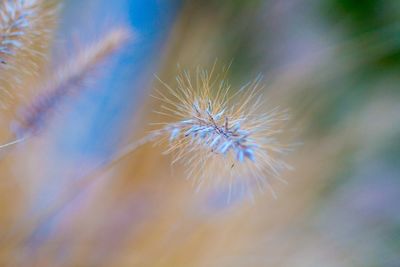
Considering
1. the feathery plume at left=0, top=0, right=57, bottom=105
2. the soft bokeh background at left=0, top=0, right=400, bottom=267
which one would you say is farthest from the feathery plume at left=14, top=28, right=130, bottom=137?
the soft bokeh background at left=0, top=0, right=400, bottom=267

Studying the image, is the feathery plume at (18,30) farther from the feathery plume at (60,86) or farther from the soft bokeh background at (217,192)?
the soft bokeh background at (217,192)

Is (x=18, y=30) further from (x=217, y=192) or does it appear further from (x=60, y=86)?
(x=217, y=192)

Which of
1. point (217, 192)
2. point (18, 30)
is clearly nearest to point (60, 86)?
point (18, 30)

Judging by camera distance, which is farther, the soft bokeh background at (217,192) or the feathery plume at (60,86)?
the soft bokeh background at (217,192)

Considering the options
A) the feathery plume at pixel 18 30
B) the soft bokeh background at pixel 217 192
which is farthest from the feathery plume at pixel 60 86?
the soft bokeh background at pixel 217 192

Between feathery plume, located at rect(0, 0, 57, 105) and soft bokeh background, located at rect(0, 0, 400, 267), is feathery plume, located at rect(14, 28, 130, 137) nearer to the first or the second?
feathery plume, located at rect(0, 0, 57, 105)

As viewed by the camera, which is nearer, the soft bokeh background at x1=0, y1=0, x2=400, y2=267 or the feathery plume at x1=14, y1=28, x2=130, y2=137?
the feathery plume at x1=14, y1=28, x2=130, y2=137
